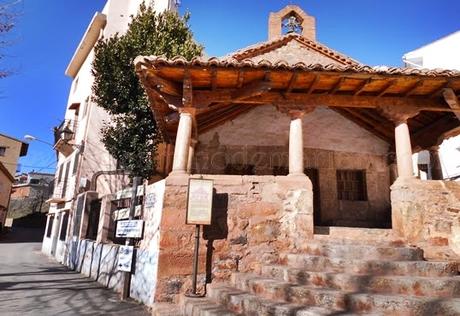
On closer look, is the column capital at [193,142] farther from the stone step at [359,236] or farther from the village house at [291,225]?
the stone step at [359,236]

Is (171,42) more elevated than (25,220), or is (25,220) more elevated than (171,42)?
(171,42)

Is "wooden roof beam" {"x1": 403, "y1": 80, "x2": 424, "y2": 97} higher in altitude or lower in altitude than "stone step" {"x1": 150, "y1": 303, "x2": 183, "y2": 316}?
higher

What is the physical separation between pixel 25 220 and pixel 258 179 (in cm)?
3699

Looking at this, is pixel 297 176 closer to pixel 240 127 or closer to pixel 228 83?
pixel 228 83

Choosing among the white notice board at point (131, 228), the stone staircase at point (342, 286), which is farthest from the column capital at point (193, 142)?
the stone staircase at point (342, 286)

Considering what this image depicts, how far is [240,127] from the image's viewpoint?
30.1ft

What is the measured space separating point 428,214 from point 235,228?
130 inches

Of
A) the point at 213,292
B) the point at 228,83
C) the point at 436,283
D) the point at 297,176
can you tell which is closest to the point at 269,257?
the point at 213,292

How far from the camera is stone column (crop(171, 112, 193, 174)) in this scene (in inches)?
229

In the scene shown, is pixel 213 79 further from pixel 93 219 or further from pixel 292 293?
pixel 93 219

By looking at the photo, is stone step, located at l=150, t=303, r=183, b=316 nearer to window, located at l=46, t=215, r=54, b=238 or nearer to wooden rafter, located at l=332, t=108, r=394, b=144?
wooden rafter, located at l=332, t=108, r=394, b=144

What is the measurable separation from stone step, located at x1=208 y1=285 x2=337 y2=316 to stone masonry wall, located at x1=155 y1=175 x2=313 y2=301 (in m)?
0.54

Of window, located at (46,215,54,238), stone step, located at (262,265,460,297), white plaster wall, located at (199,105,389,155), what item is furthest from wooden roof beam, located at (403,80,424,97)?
window, located at (46,215,54,238)

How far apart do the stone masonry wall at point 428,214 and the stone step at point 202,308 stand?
334 centimetres
